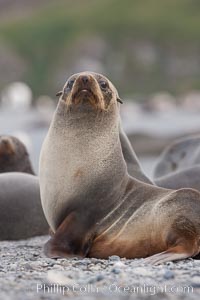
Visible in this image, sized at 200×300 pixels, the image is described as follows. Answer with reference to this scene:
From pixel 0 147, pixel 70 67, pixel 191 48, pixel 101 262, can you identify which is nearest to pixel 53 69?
pixel 70 67

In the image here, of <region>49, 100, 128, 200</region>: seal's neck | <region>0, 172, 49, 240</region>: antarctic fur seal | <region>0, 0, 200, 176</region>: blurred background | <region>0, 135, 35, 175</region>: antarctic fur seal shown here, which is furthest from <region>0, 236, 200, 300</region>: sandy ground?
<region>0, 0, 200, 176</region>: blurred background

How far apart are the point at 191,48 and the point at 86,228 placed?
223 feet

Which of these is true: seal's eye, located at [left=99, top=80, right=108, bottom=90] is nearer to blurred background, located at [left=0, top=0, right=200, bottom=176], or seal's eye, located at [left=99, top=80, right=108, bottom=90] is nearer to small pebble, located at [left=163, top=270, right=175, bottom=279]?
small pebble, located at [left=163, top=270, right=175, bottom=279]

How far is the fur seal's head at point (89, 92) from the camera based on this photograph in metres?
7.68

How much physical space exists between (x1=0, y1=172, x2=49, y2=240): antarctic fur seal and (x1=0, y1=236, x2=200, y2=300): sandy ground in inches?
101

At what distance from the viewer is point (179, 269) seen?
643 centimetres

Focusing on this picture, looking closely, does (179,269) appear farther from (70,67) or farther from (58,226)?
(70,67)

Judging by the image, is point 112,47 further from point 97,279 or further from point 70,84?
point 97,279

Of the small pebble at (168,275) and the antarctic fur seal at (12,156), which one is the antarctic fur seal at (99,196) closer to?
the small pebble at (168,275)

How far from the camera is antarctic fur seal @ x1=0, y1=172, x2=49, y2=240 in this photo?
32.3 ft

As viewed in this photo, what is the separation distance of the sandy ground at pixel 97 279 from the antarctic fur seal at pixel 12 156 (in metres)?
4.21

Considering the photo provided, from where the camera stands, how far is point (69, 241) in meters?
7.35

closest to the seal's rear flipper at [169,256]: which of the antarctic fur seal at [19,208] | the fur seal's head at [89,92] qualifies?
the fur seal's head at [89,92]

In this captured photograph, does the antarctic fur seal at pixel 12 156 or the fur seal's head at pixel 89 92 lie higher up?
the fur seal's head at pixel 89 92
